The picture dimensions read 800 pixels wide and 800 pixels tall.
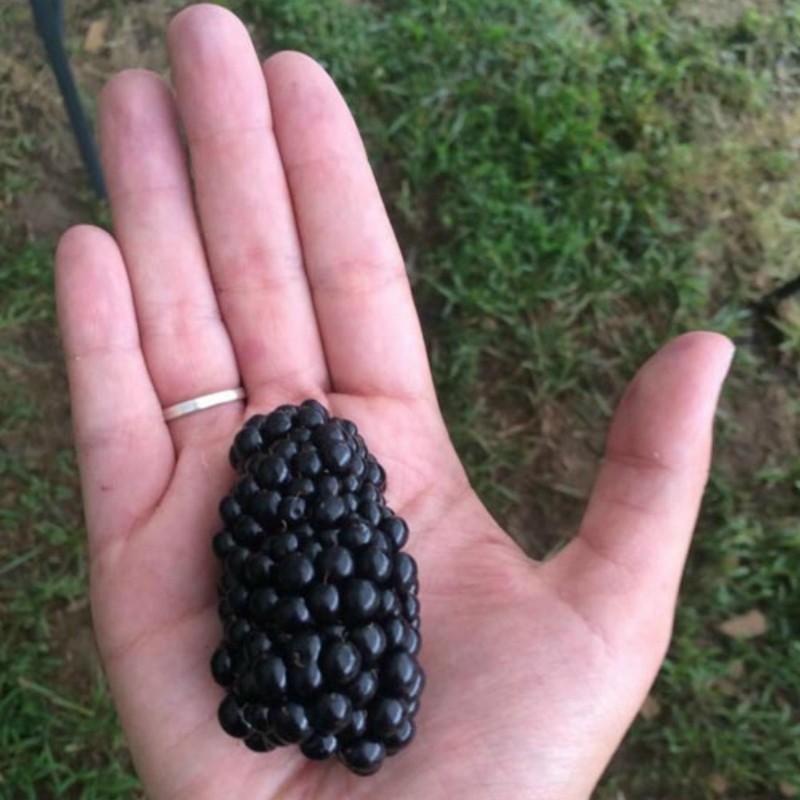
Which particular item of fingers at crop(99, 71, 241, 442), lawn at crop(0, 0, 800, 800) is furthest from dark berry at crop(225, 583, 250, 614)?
lawn at crop(0, 0, 800, 800)

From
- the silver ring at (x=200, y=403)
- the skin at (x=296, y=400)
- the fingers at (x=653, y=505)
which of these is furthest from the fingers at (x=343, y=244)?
the fingers at (x=653, y=505)

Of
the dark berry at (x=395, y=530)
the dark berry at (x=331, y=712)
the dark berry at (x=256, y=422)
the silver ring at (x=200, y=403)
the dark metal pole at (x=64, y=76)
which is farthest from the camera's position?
the dark metal pole at (x=64, y=76)

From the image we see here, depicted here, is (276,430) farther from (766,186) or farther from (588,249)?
(766,186)

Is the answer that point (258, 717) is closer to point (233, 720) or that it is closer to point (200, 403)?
point (233, 720)

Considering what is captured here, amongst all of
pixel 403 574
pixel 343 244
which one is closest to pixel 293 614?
pixel 403 574

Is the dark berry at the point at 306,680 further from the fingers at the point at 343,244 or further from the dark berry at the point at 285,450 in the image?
the fingers at the point at 343,244

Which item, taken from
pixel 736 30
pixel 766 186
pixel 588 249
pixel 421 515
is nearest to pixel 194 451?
pixel 421 515

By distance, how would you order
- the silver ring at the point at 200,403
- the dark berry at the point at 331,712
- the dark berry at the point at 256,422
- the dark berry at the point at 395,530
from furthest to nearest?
the silver ring at the point at 200,403
the dark berry at the point at 256,422
the dark berry at the point at 395,530
the dark berry at the point at 331,712
